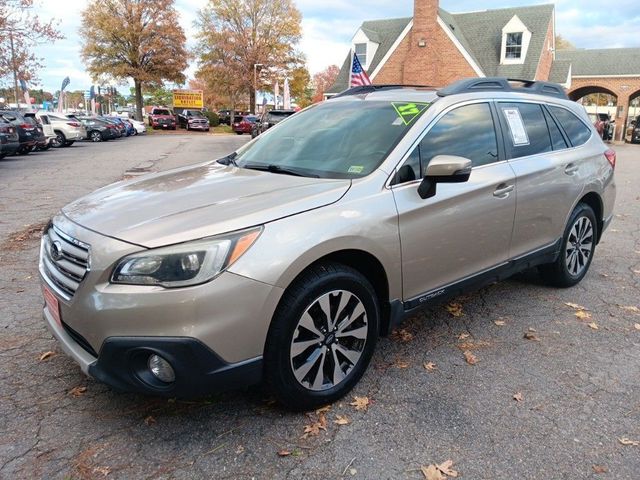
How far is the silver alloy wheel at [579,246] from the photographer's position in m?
4.80

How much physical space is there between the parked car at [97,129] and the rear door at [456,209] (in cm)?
3070

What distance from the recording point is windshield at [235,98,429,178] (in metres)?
3.32

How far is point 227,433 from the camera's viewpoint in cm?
272

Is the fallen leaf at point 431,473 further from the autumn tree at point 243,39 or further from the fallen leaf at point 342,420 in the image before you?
the autumn tree at point 243,39

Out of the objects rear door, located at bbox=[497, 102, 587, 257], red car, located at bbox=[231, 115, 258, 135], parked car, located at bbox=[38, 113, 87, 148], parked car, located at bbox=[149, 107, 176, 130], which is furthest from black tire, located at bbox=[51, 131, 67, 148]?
rear door, located at bbox=[497, 102, 587, 257]

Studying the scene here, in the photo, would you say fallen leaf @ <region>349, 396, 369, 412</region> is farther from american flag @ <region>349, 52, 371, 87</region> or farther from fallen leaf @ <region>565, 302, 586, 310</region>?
american flag @ <region>349, 52, 371, 87</region>

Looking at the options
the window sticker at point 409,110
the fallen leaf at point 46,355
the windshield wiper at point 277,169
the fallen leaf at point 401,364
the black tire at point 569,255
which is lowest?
the fallen leaf at point 401,364

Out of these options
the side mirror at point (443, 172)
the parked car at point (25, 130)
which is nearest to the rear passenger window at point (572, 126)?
the side mirror at point (443, 172)

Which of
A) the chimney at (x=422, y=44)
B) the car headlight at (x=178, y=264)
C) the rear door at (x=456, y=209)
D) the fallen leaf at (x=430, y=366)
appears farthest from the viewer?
the chimney at (x=422, y=44)

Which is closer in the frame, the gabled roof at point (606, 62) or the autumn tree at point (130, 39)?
the gabled roof at point (606, 62)

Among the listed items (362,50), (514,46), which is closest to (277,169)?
(514,46)

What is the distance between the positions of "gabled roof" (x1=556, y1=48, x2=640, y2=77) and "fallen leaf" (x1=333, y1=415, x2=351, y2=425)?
41416mm

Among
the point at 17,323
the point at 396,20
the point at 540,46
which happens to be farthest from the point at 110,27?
the point at 17,323

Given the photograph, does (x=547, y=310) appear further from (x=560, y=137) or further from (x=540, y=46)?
(x=540, y=46)
